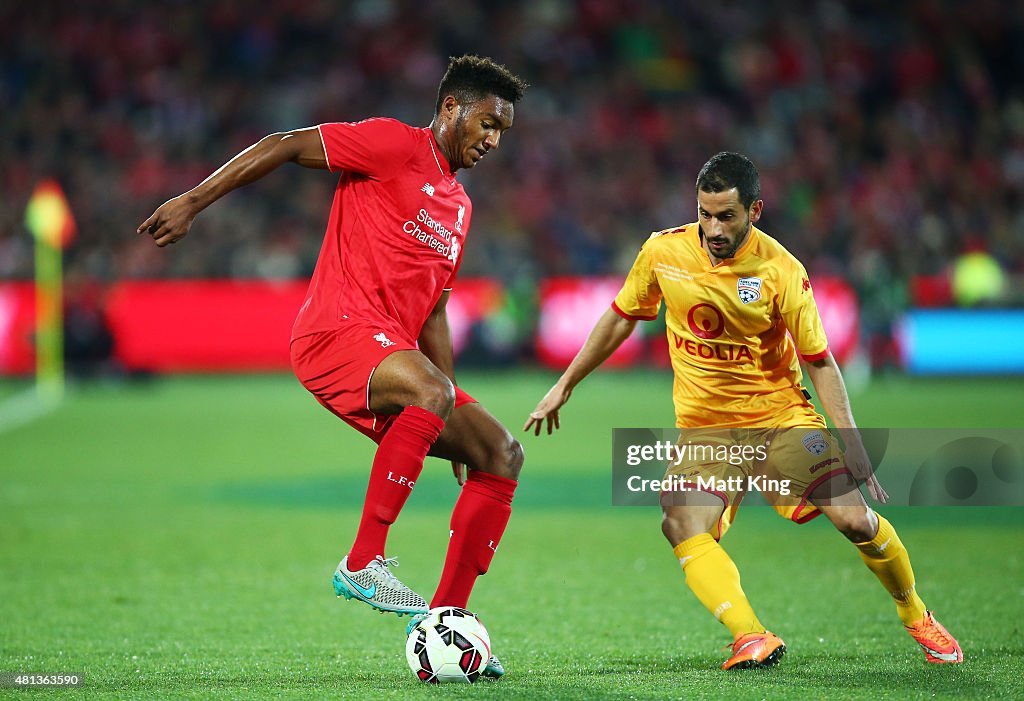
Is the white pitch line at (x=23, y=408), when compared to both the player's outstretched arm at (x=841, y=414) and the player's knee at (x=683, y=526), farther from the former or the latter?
the player's outstretched arm at (x=841, y=414)

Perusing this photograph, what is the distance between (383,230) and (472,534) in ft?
3.91

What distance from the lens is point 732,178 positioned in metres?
4.70

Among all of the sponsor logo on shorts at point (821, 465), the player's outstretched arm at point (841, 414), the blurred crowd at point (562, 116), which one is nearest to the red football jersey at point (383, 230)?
the player's outstretched arm at point (841, 414)

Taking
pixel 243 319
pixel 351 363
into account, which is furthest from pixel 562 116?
pixel 351 363

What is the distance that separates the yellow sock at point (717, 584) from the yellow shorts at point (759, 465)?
143mm

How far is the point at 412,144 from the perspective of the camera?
4.77 meters

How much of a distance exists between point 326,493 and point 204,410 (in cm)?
660

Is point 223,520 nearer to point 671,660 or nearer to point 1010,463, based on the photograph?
point 671,660

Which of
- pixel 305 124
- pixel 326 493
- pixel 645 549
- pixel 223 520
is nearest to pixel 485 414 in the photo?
pixel 645 549

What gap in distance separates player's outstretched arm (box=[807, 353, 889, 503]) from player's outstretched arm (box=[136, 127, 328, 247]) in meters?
2.03

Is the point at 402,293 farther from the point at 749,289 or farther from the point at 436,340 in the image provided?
the point at 749,289

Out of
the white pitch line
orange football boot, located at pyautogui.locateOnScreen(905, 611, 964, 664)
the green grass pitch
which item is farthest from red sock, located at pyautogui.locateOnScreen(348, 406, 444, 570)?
the white pitch line

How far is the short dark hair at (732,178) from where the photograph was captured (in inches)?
185

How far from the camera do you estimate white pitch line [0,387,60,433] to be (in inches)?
598
